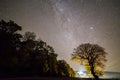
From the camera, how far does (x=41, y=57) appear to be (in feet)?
150

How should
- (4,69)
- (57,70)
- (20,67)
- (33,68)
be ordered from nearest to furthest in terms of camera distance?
(4,69)
(20,67)
(33,68)
(57,70)

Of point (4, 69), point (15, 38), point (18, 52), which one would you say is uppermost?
point (15, 38)

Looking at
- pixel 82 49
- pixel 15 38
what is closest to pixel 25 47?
pixel 15 38

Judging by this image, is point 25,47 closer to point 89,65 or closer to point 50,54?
point 50,54

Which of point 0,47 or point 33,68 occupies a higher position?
point 0,47

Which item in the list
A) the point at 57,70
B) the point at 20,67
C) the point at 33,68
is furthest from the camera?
the point at 57,70

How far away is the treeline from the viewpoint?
38.3 m

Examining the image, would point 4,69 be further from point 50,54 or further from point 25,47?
point 50,54

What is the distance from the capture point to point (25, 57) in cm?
4194

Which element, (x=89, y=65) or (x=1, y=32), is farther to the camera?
(x=89, y=65)

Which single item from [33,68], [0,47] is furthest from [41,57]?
[0,47]

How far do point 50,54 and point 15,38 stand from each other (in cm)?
973

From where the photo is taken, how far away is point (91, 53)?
4425 centimetres

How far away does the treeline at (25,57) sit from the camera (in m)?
38.3
